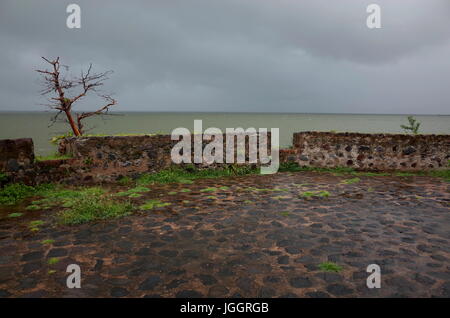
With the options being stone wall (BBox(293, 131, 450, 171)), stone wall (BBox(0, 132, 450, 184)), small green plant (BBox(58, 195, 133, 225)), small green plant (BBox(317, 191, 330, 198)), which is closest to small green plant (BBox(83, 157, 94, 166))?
stone wall (BBox(0, 132, 450, 184))

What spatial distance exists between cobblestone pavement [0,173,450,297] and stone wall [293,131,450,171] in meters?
3.71

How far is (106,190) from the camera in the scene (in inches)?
314

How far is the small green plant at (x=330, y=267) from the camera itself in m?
3.81

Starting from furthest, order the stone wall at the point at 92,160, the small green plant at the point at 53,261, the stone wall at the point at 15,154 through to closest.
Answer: the stone wall at the point at 92,160 → the stone wall at the point at 15,154 → the small green plant at the point at 53,261

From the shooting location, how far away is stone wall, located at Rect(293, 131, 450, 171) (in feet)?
34.3

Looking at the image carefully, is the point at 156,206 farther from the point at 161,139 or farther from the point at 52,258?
the point at 161,139

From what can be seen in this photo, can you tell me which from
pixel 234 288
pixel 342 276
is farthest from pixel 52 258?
pixel 342 276

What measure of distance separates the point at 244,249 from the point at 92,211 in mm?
3267

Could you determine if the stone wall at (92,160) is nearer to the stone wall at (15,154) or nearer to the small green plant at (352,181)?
the stone wall at (15,154)

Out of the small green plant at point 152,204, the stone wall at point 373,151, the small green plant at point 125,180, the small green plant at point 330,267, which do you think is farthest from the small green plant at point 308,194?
the small green plant at point 125,180

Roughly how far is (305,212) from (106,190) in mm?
5136

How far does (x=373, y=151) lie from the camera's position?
10742mm

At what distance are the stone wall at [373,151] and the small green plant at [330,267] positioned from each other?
24.4 feet

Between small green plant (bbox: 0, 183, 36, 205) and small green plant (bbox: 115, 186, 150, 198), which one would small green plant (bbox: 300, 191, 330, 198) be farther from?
small green plant (bbox: 0, 183, 36, 205)
